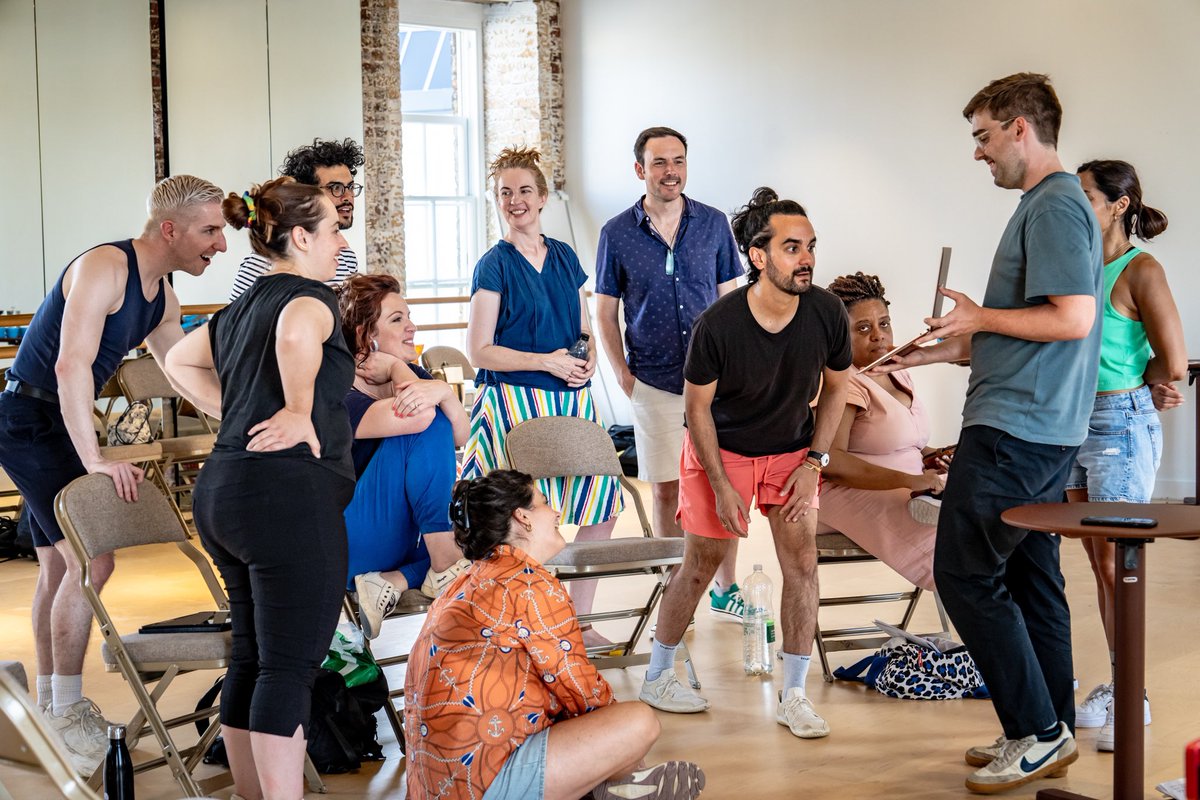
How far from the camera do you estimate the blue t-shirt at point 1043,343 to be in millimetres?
3125

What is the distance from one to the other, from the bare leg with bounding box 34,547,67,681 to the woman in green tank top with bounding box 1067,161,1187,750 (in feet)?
9.76

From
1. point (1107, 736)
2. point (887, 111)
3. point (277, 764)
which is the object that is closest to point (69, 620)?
point (277, 764)

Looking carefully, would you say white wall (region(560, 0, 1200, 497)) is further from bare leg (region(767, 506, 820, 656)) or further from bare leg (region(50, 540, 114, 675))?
bare leg (region(50, 540, 114, 675))

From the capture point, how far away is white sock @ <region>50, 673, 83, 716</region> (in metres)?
3.70

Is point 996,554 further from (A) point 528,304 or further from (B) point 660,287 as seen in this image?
(B) point 660,287

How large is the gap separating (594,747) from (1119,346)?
204cm

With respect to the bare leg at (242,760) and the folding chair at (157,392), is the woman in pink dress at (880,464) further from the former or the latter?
the folding chair at (157,392)

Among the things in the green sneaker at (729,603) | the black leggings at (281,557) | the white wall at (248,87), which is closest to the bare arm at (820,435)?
the green sneaker at (729,603)

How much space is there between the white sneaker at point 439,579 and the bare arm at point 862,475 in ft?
4.32

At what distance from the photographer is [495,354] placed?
445 centimetres

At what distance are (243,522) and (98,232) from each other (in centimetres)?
631

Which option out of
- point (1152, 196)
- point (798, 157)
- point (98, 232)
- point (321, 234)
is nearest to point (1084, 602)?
point (1152, 196)

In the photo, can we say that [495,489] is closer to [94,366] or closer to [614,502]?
[94,366]

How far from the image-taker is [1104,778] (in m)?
3.40
